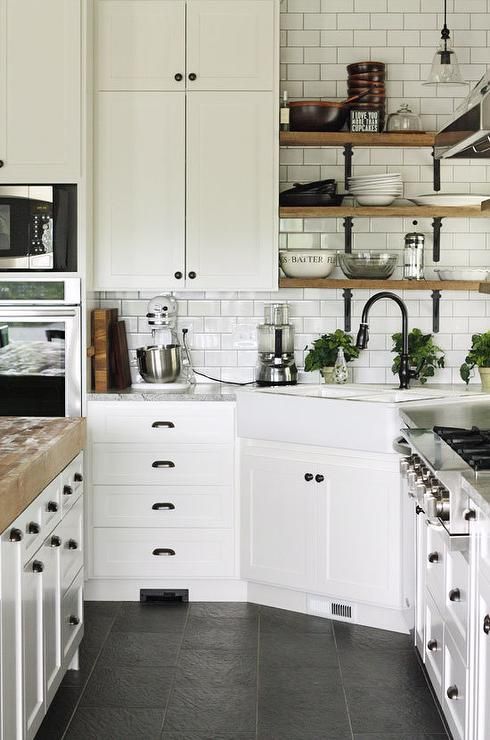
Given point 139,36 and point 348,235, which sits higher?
point 139,36

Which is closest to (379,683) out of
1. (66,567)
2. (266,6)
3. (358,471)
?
(358,471)

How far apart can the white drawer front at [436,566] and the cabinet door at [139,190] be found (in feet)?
6.66

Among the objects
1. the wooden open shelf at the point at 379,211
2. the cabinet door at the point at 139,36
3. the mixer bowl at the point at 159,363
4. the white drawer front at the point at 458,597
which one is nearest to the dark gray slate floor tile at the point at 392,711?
the white drawer front at the point at 458,597

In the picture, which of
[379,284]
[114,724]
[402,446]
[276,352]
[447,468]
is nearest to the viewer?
[447,468]

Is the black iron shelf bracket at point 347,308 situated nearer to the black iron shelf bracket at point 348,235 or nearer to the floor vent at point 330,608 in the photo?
the black iron shelf bracket at point 348,235

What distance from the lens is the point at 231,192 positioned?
4988 millimetres

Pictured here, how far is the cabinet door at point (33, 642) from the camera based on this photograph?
116 inches

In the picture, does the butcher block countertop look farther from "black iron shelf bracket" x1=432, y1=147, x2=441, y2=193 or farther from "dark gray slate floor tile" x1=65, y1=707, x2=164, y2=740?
"black iron shelf bracket" x1=432, y1=147, x2=441, y2=193

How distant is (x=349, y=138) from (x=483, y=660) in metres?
3.08

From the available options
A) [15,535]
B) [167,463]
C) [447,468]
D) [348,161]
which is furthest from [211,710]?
[348,161]

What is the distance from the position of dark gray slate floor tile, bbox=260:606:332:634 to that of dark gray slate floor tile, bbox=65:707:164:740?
0.99 meters

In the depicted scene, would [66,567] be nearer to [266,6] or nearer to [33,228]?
[33,228]

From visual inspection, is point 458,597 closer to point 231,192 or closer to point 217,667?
point 217,667

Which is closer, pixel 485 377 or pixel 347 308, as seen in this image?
pixel 485 377
